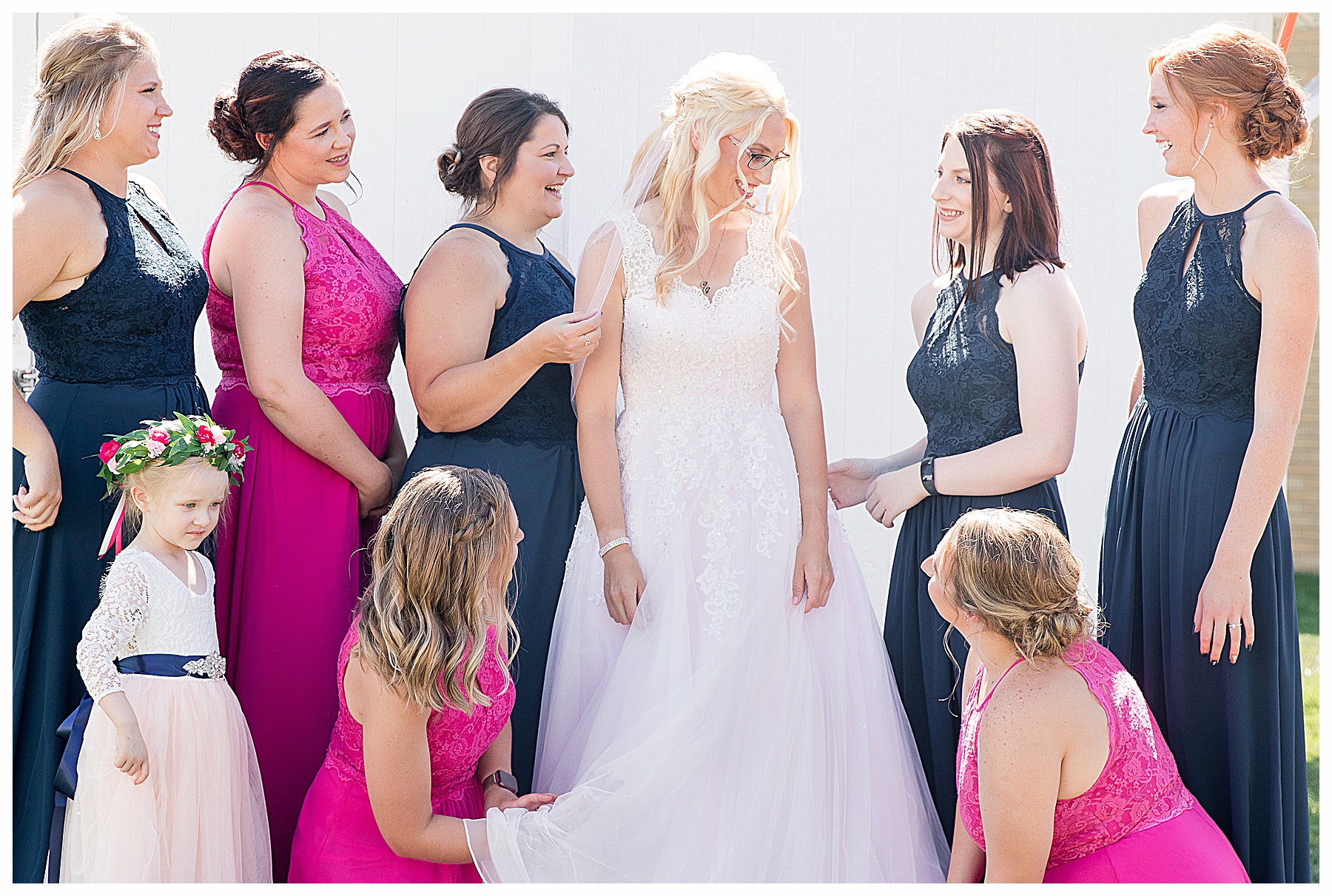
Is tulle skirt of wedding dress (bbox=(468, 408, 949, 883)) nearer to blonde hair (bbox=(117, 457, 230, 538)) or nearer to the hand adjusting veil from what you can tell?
the hand adjusting veil

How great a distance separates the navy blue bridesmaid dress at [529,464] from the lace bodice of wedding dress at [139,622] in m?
0.62

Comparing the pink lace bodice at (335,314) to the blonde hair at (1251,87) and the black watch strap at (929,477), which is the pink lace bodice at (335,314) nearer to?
the black watch strap at (929,477)

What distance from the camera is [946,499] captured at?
2689 millimetres

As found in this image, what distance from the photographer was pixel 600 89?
3789 millimetres

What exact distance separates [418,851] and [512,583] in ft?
2.60

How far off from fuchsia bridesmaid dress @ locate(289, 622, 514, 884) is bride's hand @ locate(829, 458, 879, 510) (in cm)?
107

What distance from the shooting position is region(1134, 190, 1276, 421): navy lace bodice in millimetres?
2377

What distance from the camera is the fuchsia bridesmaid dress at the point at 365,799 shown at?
2.22 m

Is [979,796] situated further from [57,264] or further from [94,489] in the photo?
[57,264]

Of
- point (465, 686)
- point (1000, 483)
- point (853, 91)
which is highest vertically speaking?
point (853, 91)

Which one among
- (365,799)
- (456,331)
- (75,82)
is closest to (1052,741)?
(365,799)

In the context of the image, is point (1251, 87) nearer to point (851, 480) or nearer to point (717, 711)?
point (851, 480)

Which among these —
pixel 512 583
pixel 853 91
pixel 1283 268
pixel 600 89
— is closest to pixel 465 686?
pixel 512 583

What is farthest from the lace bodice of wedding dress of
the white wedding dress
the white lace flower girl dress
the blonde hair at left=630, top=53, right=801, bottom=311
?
the blonde hair at left=630, top=53, right=801, bottom=311
